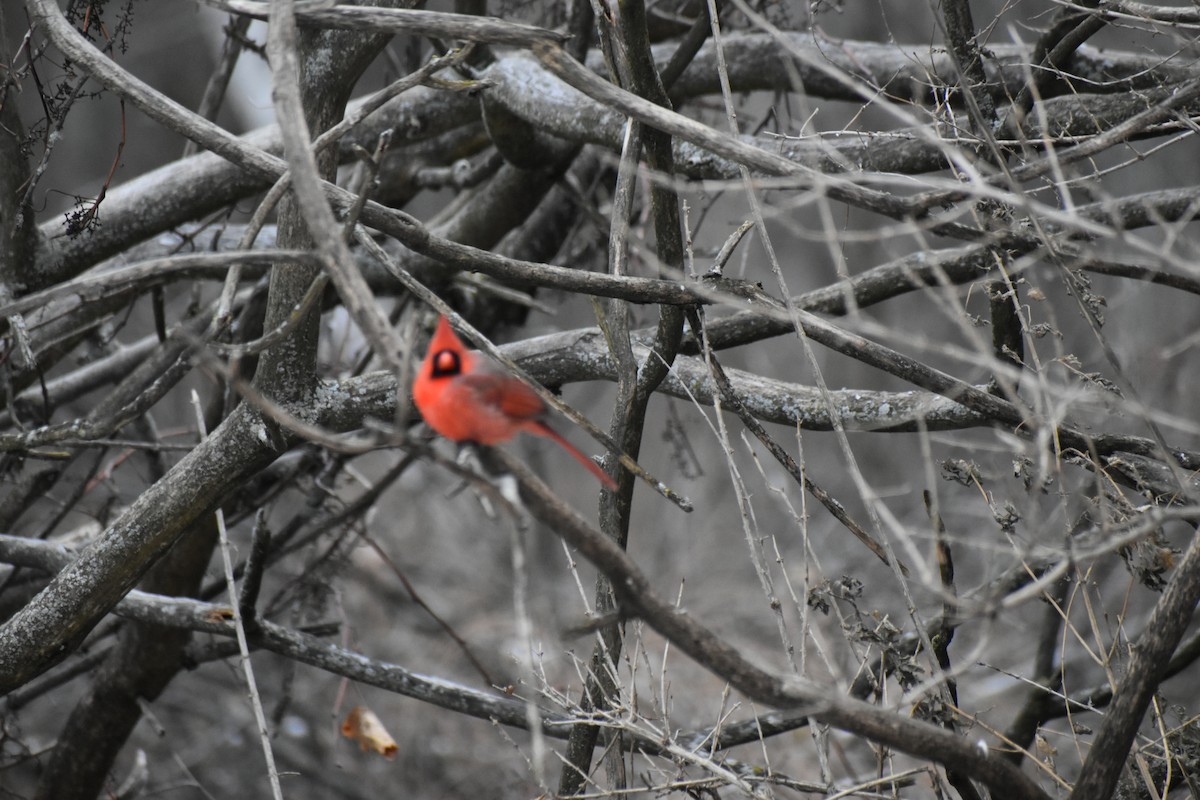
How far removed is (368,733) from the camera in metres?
3.53

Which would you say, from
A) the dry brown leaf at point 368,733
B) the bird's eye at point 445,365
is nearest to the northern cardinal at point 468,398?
the bird's eye at point 445,365

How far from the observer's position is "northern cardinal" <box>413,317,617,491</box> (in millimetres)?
1598

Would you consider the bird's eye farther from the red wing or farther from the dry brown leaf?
the dry brown leaf

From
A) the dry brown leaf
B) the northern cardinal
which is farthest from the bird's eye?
the dry brown leaf

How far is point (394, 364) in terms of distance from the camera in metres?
1.39

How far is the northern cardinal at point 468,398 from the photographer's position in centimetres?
160

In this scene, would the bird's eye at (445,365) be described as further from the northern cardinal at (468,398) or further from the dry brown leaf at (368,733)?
the dry brown leaf at (368,733)

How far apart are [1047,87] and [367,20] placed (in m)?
2.34

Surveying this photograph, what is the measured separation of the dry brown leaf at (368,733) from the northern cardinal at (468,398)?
214 cm

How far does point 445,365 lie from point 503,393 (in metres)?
0.11

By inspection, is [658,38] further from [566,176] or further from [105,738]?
[105,738]

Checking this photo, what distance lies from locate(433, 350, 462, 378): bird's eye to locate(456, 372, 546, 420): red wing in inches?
1.1

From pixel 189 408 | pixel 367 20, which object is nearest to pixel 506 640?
pixel 189 408

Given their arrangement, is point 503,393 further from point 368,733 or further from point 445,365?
point 368,733
